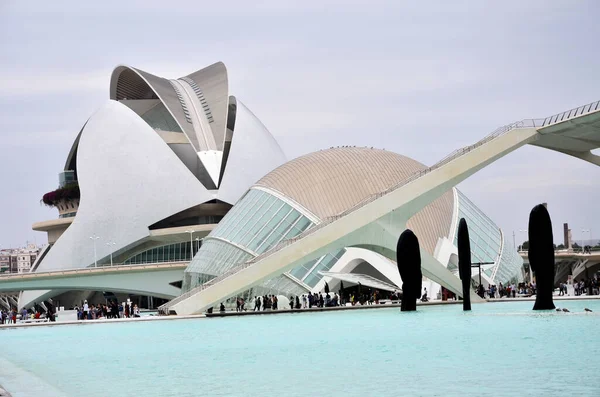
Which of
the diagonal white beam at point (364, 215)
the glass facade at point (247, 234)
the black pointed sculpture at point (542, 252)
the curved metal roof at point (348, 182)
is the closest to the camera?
the black pointed sculpture at point (542, 252)

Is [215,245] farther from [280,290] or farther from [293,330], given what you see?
[293,330]

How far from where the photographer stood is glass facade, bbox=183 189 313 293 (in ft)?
174

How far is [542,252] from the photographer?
33719mm

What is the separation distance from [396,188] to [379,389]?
1202 inches

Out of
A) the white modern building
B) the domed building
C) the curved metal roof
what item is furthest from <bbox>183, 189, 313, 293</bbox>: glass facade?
the white modern building

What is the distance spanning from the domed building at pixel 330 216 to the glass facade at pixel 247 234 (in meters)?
0.05

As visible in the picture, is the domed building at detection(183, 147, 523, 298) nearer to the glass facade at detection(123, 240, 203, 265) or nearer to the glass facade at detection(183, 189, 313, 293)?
the glass facade at detection(183, 189, 313, 293)

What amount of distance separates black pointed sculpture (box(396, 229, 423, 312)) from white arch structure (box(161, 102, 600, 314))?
5916mm

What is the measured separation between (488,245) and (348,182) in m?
8.88

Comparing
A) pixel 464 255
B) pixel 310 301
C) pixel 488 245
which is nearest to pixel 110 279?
pixel 488 245

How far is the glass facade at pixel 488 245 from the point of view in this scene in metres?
55.8

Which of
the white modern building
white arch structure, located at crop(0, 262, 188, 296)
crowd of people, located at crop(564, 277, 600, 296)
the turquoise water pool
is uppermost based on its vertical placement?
the white modern building

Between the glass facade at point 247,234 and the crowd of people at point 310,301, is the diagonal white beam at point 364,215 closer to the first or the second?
the crowd of people at point 310,301

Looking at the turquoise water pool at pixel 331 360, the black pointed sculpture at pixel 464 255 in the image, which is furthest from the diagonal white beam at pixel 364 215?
the turquoise water pool at pixel 331 360
